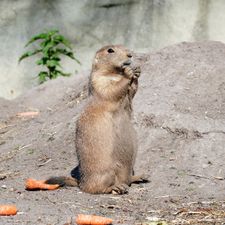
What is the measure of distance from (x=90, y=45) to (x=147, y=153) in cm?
567

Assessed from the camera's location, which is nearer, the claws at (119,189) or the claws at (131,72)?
the claws at (119,189)

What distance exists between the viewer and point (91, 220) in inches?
253

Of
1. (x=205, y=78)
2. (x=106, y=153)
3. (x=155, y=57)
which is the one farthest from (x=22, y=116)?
(x=106, y=153)

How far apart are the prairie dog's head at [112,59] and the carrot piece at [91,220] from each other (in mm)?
2181

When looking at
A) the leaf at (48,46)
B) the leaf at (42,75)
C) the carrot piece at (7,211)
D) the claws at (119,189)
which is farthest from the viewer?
the leaf at (42,75)

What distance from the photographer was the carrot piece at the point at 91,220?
21.1 ft

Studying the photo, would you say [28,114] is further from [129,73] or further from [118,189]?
[118,189]

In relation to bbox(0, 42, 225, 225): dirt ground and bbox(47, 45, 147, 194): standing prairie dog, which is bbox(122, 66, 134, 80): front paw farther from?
bbox(0, 42, 225, 225): dirt ground

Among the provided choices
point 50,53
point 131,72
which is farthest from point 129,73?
point 50,53

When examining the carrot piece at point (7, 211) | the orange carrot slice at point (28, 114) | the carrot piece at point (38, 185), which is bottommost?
the carrot piece at point (38, 185)

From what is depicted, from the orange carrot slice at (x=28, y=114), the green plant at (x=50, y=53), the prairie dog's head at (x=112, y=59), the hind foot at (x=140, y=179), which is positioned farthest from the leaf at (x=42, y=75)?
the hind foot at (x=140, y=179)

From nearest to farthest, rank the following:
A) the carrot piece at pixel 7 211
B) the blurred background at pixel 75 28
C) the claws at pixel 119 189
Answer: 1. the carrot piece at pixel 7 211
2. the claws at pixel 119 189
3. the blurred background at pixel 75 28

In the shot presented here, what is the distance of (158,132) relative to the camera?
930 centimetres

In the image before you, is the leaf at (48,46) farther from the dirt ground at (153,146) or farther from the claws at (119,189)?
the claws at (119,189)
